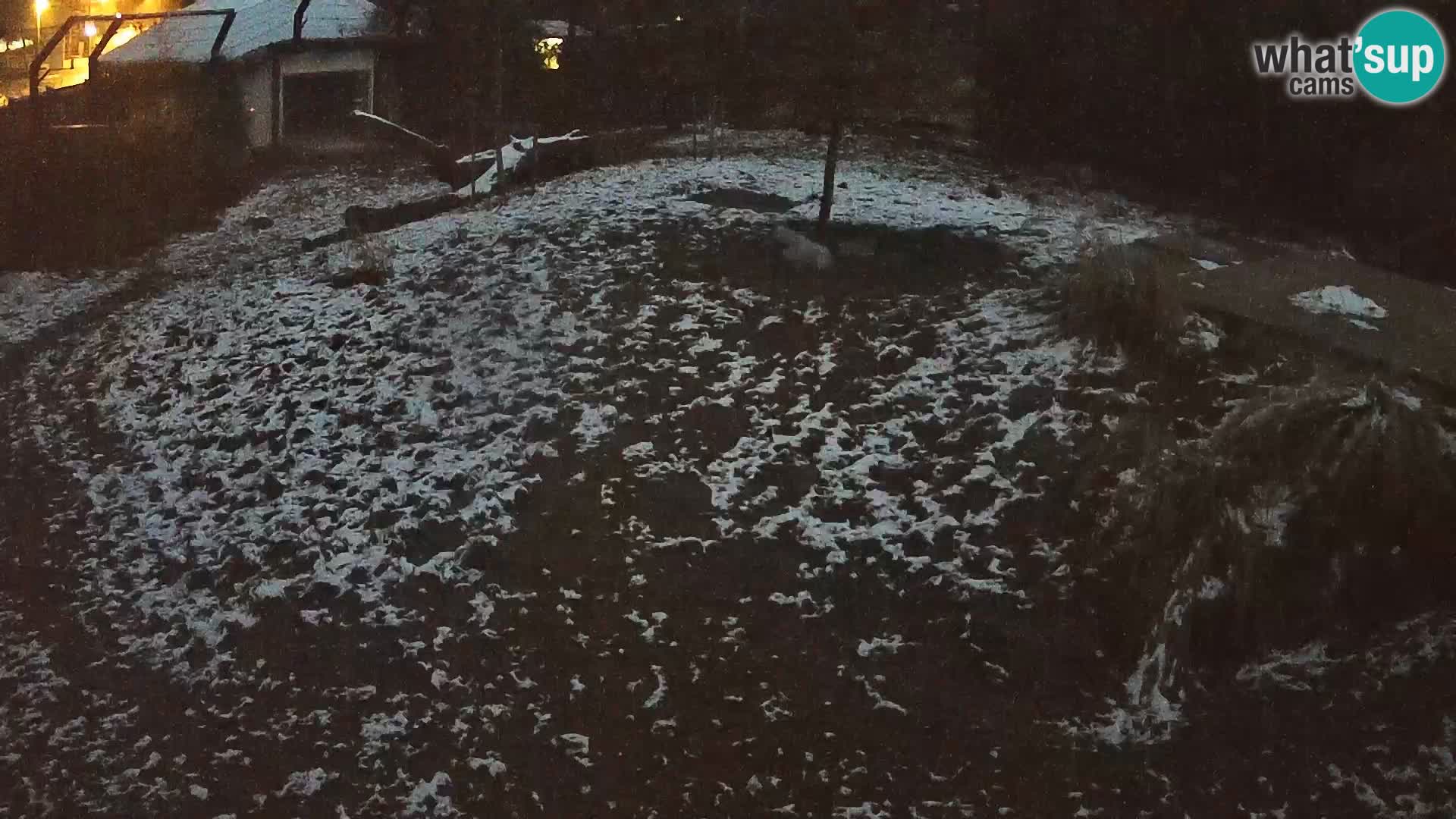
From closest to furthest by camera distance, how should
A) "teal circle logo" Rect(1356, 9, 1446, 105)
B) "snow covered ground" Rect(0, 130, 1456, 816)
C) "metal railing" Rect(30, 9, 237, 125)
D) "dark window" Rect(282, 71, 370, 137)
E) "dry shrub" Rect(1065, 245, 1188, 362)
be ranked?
"snow covered ground" Rect(0, 130, 1456, 816), "dry shrub" Rect(1065, 245, 1188, 362), "teal circle logo" Rect(1356, 9, 1446, 105), "metal railing" Rect(30, 9, 237, 125), "dark window" Rect(282, 71, 370, 137)

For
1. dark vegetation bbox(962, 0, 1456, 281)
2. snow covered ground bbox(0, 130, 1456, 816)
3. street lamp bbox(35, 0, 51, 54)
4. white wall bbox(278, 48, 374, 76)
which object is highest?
street lamp bbox(35, 0, 51, 54)

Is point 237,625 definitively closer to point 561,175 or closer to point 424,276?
point 424,276

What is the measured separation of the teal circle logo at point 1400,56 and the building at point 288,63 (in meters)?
15.5

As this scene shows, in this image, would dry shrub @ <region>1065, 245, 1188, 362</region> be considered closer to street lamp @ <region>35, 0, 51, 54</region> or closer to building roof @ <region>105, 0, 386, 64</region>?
building roof @ <region>105, 0, 386, 64</region>

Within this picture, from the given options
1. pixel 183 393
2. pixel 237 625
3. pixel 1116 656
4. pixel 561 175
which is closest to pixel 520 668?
pixel 237 625

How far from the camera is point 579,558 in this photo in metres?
4.88

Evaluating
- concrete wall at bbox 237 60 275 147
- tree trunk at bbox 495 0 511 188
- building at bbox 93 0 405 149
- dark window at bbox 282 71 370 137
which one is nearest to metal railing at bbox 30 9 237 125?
building at bbox 93 0 405 149

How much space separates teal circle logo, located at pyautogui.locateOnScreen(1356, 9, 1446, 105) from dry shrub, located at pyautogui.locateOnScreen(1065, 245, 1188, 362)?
16.9 feet

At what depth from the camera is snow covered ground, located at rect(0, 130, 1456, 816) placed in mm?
3781

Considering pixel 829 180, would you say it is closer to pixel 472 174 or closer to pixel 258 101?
pixel 472 174

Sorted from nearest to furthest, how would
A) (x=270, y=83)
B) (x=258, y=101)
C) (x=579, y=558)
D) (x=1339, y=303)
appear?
(x=579, y=558), (x=1339, y=303), (x=258, y=101), (x=270, y=83)

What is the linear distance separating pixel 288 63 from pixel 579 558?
17.4 m

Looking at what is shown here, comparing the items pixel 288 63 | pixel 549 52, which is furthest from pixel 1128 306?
pixel 288 63

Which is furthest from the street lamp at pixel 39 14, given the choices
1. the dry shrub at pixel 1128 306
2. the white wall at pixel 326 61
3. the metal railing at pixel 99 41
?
the dry shrub at pixel 1128 306
